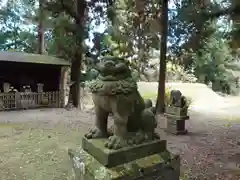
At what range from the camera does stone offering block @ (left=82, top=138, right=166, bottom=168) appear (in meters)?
2.00

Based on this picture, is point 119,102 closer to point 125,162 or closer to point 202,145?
point 125,162

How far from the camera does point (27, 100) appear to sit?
35.8 feet

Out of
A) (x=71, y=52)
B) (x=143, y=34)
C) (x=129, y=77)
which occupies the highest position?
(x=143, y=34)

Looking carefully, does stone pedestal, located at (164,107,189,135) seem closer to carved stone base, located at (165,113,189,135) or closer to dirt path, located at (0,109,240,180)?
carved stone base, located at (165,113,189,135)

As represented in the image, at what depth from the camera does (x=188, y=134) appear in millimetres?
6703

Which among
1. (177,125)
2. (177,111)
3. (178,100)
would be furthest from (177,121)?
(178,100)

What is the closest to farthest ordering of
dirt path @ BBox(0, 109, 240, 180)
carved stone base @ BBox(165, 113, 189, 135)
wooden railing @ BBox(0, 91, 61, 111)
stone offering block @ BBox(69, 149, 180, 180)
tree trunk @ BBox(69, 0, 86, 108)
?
1. stone offering block @ BBox(69, 149, 180, 180)
2. dirt path @ BBox(0, 109, 240, 180)
3. carved stone base @ BBox(165, 113, 189, 135)
4. wooden railing @ BBox(0, 91, 61, 111)
5. tree trunk @ BBox(69, 0, 86, 108)

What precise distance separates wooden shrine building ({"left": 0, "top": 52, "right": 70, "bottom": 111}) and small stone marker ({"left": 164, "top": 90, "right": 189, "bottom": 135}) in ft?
20.9

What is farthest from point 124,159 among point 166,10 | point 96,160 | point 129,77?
point 166,10

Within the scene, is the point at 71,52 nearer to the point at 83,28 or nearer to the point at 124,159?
the point at 83,28

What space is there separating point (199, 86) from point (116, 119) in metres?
18.1

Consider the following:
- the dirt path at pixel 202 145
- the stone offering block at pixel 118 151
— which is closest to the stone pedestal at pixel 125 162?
the stone offering block at pixel 118 151

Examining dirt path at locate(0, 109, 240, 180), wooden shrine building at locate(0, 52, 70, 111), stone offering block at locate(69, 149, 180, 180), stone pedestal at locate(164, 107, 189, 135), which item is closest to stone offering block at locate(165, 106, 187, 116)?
stone pedestal at locate(164, 107, 189, 135)

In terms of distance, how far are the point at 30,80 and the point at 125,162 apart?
11.8m
